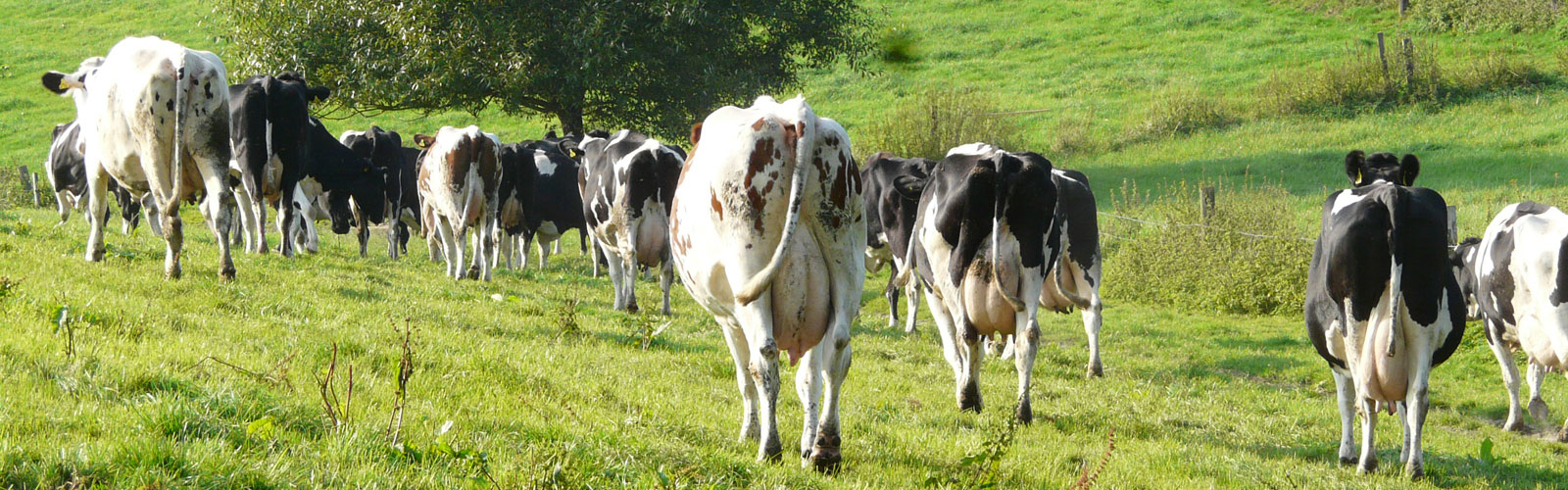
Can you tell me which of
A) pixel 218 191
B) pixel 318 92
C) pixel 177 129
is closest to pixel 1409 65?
pixel 318 92

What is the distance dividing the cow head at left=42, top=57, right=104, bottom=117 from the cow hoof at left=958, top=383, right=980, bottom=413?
740 cm

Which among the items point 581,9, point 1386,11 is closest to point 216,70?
point 581,9

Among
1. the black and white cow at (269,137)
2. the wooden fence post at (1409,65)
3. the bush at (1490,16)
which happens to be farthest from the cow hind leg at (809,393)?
the bush at (1490,16)

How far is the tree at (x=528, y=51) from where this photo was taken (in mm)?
24016

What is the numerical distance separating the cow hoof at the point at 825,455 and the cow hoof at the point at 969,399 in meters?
3.12

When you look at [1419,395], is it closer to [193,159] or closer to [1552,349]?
[1552,349]

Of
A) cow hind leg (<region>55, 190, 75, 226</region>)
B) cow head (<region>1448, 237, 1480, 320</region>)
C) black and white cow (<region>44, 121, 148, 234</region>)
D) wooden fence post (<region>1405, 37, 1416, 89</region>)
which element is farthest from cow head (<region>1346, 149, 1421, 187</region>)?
wooden fence post (<region>1405, 37, 1416, 89</region>)

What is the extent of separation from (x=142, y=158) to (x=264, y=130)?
130 inches

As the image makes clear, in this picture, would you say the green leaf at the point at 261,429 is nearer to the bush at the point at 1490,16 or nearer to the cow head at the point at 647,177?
the cow head at the point at 647,177

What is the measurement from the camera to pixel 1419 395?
24.8 ft

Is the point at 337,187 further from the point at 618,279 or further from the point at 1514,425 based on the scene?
the point at 1514,425

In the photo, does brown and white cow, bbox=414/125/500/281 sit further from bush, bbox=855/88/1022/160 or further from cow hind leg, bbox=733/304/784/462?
bush, bbox=855/88/1022/160

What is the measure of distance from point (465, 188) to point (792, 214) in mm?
10170

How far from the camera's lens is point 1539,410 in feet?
36.6
